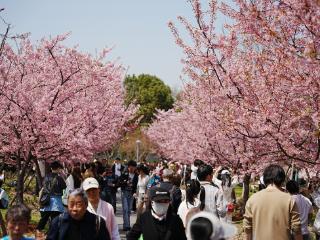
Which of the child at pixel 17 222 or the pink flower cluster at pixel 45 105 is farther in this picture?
the pink flower cluster at pixel 45 105

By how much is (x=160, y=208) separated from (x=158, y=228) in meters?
0.19

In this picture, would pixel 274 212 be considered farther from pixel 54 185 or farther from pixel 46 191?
pixel 46 191

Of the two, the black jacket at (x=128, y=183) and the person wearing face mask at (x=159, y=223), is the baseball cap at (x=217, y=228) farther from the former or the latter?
the black jacket at (x=128, y=183)

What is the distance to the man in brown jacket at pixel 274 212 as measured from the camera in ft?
18.9

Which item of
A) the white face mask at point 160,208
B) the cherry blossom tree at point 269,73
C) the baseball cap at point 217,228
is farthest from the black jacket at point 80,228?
the cherry blossom tree at point 269,73

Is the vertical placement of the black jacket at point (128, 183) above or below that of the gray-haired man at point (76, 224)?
above

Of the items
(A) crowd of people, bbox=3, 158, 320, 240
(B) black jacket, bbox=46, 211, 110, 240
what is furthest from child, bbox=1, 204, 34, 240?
(B) black jacket, bbox=46, 211, 110, 240

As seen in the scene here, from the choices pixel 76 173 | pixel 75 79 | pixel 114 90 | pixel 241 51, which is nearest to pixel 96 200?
pixel 76 173

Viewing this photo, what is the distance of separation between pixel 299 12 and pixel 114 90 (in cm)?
1584

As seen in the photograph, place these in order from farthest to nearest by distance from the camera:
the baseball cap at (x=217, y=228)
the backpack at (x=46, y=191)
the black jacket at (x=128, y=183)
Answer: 1. the black jacket at (x=128, y=183)
2. the backpack at (x=46, y=191)
3. the baseball cap at (x=217, y=228)

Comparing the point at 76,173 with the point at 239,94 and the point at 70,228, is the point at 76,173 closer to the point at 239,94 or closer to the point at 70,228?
the point at 239,94

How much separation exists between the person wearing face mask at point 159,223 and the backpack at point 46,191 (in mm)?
5153

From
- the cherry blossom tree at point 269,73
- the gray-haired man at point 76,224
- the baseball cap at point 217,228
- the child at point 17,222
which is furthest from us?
the cherry blossom tree at point 269,73

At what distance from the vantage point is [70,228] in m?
4.82
